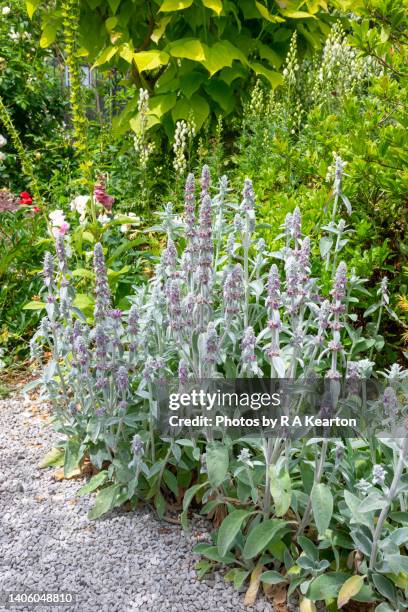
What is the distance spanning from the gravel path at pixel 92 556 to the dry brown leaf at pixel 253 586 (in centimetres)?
2

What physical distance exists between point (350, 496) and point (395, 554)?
Result: 0.19m

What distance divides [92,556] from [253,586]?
574 millimetres

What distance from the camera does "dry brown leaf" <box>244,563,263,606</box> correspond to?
2031mm

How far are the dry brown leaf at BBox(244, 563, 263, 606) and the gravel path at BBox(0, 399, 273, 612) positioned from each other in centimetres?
2

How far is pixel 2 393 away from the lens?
11.3ft

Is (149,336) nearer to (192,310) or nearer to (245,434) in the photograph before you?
(192,310)

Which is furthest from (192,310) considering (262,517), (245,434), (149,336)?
(262,517)

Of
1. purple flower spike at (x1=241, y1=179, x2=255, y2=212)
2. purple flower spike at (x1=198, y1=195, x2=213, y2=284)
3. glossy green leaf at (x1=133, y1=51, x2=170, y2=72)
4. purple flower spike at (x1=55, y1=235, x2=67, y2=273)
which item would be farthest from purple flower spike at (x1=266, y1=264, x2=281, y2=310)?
glossy green leaf at (x1=133, y1=51, x2=170, y2=72)

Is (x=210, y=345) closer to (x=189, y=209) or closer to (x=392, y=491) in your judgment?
(x=189, y=209)

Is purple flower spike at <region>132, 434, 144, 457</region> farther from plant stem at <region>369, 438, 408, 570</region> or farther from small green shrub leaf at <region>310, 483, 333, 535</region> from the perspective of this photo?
plant stem at <region>369, 438, 408, 570</region>

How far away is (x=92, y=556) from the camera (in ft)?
7.31

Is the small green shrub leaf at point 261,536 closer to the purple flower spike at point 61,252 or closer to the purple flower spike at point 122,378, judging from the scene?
the purple flower spike at point 122,378

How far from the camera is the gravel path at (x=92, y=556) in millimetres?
2045

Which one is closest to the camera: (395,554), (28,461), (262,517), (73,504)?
(395,554)
